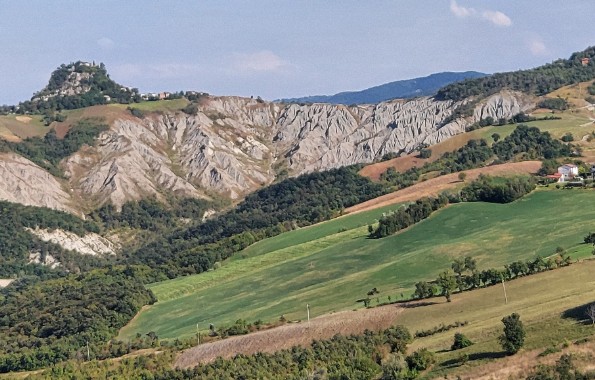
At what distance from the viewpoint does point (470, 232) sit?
135 m

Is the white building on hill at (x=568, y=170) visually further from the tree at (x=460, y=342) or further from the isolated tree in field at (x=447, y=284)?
the tree at (x=460, y=342)

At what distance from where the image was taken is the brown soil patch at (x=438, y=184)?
171625mm

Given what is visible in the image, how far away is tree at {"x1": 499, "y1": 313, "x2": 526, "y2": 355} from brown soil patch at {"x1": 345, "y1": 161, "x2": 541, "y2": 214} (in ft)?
304

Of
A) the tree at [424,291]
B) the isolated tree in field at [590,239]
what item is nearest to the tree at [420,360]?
the tree at [424,291]

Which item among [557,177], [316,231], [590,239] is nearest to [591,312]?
[590,239]

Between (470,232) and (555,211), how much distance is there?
13305 mm

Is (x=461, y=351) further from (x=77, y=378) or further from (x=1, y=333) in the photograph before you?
(x=1, y=333)

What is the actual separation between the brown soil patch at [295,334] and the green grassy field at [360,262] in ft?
30.0

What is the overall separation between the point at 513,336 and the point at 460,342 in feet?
21.1

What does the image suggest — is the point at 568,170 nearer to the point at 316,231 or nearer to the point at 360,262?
the point at 316,231

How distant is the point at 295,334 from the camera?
96938 mm

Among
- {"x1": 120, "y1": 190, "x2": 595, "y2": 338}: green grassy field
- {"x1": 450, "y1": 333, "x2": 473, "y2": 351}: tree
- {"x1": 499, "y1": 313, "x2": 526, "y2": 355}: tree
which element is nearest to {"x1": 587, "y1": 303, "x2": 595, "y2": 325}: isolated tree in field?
{"x1": 499, "y1": 313, "x2": 526, "y2": 355}: tree

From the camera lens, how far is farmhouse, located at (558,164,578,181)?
535 ft

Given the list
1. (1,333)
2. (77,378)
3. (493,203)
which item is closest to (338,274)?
(493,203)
